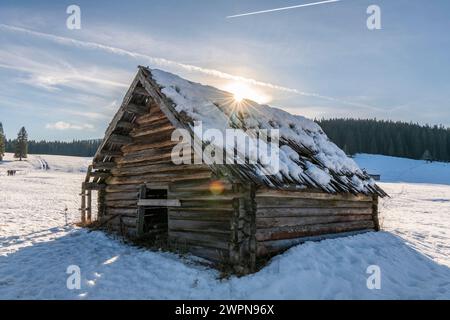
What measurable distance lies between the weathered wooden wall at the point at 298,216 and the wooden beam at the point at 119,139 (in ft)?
18.6

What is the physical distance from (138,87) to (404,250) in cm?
923

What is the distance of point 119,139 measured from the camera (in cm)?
1190

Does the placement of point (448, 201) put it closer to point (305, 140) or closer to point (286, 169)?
point (305, 140)

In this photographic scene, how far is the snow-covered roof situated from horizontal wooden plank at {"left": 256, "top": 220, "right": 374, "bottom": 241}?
1162mm

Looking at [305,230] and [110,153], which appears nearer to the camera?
[305,230]

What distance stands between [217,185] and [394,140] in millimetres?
97694

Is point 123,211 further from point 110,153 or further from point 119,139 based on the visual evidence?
point 119,139

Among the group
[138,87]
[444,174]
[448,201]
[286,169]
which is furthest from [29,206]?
[444,174]

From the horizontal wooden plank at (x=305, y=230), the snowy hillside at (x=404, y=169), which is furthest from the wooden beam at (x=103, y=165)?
the snowy hillside at (x=404, y=169)

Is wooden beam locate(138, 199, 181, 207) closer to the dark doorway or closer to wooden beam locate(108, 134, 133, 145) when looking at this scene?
the dark doorway

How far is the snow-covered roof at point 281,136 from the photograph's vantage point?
8.86 m

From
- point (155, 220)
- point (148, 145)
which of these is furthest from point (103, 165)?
point (155, 220)

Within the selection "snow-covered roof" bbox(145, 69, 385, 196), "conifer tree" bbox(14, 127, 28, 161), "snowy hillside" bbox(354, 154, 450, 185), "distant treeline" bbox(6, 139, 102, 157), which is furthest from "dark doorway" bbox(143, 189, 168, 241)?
"distant treeline" bbox(6, 139, 102, 157)
